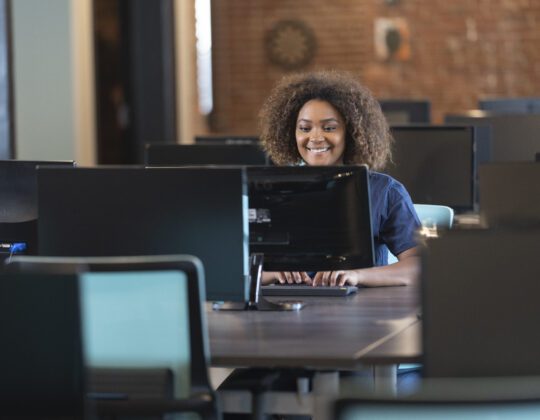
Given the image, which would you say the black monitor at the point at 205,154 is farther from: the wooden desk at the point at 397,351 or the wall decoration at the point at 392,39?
the wall decoration at the point at 392,39

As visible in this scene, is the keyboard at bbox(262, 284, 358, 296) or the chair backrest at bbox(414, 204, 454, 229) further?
the chair backrest at bbox(414, 204, 454, 229)

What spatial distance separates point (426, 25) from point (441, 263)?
26.2 ft

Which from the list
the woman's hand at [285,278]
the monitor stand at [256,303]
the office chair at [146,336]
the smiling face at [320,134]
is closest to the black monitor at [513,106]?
the smiling face at [320,134]

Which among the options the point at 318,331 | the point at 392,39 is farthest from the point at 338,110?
the point at 392,39

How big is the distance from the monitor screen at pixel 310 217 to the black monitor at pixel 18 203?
2.13 feet

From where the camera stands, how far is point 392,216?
3900mm

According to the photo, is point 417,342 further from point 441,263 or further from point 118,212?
point 118,212

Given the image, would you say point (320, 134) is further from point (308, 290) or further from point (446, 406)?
point (446, 406)

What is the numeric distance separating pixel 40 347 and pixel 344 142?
2.11 m

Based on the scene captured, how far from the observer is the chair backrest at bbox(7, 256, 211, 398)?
8.46ft

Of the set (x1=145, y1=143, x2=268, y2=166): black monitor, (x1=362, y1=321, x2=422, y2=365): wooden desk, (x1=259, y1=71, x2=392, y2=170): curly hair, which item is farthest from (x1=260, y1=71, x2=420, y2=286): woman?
(x1=145, y1=143, x2=268, y2=166): black monitor

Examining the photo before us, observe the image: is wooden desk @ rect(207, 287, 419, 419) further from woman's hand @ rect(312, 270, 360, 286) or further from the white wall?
the white wall

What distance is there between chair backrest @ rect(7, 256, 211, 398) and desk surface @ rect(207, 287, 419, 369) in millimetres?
99

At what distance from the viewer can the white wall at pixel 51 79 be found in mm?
7531
